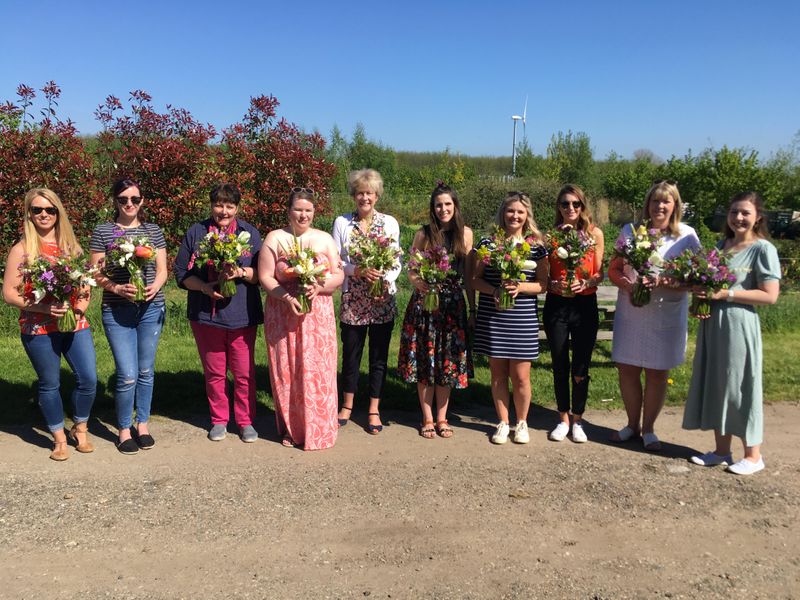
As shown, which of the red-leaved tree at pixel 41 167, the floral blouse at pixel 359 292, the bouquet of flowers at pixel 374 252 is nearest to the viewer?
the bouquet of flowers at pixel 374 252

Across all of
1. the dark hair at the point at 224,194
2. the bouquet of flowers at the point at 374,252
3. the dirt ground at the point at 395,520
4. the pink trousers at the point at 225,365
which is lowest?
the dirt ground at the point at 395,520

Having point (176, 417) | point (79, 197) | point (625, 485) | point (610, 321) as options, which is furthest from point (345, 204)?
point (625, 485)

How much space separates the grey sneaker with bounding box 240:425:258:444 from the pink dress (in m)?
0.29

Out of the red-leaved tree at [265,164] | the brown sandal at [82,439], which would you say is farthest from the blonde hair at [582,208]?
the red-leaved tree at [265,164]

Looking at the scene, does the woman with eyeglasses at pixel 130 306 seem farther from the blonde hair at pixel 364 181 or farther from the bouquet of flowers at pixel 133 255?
the blonde hair at pixel 364 181

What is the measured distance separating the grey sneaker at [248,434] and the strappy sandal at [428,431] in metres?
1.46

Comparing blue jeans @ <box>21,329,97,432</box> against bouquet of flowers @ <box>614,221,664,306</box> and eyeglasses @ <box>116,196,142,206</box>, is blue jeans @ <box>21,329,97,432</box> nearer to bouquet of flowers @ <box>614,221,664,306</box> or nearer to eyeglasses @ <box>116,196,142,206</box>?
eyeglasses @ <box>116,196,142,206</box>

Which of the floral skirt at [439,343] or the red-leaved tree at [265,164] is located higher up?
the red-leaved tree at [265,164]

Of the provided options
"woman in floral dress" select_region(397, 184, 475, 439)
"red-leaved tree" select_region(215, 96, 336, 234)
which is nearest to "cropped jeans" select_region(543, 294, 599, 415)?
"woman in floral dress" select_region(397, 184, 475, 439)

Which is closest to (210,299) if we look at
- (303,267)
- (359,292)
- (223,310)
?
(223,310)

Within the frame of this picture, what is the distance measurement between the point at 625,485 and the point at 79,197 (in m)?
9.37

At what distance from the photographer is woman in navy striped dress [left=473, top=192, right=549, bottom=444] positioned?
5340 millimetres

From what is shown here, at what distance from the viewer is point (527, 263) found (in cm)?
516

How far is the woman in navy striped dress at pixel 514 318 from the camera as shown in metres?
5.34
